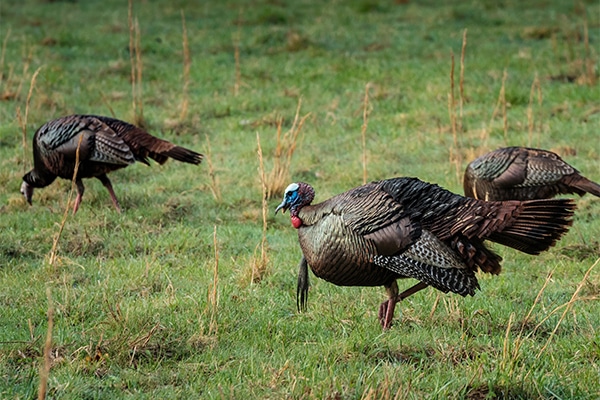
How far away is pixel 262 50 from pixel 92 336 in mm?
8908

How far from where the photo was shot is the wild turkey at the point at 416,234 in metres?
4.67

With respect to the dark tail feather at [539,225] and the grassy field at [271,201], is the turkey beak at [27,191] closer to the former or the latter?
the grassy field at [271,201]

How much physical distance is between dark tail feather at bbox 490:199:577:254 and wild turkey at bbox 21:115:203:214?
3381 millimetres

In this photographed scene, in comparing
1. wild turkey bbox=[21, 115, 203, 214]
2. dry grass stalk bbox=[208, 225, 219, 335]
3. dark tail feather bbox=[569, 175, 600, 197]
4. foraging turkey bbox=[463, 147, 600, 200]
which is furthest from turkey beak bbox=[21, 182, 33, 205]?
dark tail feather bbox=[569, 175, 600, 197]

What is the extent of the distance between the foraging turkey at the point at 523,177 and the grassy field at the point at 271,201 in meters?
0.39

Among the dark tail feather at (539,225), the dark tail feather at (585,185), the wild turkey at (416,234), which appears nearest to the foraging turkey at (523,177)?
the dark tail feather at (585,185)

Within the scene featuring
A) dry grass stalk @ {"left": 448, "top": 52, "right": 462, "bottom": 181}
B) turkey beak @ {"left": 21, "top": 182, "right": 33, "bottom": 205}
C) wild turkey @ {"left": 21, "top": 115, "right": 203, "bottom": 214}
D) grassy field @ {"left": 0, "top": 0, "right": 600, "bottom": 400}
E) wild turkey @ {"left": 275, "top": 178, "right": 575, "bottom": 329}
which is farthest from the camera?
dry grass stalk @ {"left": 448, "top": 52, "right": 462, "bottom": 181}

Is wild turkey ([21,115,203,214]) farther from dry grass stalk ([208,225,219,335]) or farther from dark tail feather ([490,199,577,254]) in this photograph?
dark tail feather ([490,199,577,254])

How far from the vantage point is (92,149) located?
7.38m

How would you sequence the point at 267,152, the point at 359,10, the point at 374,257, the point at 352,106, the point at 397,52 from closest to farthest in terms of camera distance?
the point at 374,257, the point at 267,152, the point at 352,106, the point at 397,52, the point at 359,10

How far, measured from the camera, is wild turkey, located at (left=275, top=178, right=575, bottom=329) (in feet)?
15.3

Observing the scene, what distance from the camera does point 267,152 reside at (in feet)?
30.9

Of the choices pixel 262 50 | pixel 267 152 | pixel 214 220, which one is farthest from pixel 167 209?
pixel 262 50

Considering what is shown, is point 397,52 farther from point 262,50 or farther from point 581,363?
point 581,363
